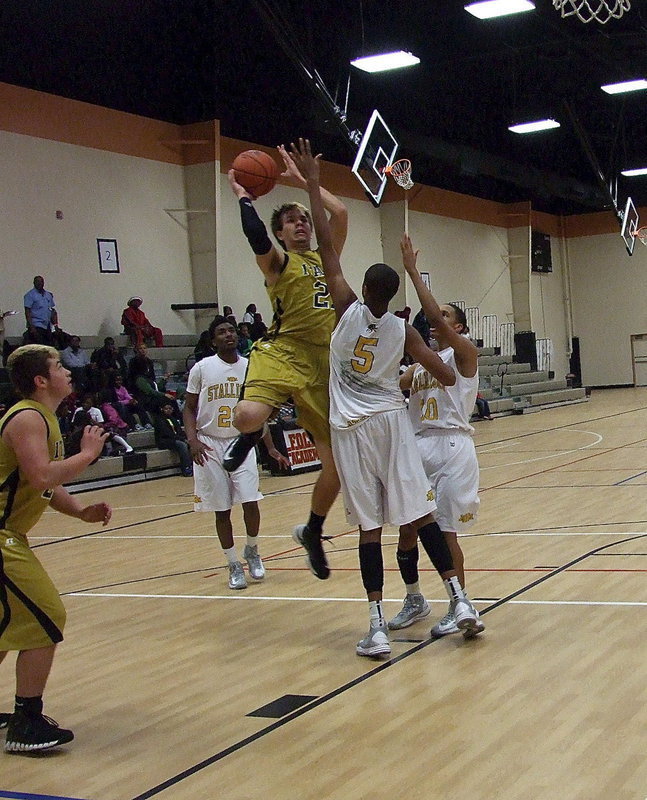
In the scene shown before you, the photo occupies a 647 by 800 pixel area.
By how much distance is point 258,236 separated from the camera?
4719mm

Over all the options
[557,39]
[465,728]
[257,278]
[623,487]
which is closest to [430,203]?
[257,278]

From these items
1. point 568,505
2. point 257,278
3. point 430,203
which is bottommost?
point 568,505

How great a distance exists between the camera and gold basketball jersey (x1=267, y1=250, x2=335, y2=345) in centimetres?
507

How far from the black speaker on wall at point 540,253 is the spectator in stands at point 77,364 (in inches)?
768

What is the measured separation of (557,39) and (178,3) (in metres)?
6.59

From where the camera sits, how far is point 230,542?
21.9 feet

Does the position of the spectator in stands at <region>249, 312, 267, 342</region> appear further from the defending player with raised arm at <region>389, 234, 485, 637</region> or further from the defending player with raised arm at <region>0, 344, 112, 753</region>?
the defending player with raised arm at <region>0, 344, 112, 753</region>

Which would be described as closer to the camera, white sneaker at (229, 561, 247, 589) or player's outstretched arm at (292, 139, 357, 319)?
player's outstretched arm at (292, 139, 357, 319)

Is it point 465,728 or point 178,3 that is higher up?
point 178,3

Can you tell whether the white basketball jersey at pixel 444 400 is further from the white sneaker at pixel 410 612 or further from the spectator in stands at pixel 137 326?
the spectator in stands at pixel 137 326

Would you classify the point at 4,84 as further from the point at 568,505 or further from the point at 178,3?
the point at 568,505

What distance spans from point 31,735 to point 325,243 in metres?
2.47

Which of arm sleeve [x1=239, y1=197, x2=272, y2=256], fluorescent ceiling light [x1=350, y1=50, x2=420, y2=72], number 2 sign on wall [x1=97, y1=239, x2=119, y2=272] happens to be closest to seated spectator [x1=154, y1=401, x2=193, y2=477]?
number 2 sign on wall [x1=97, y1=239, x2=119, y2=272]

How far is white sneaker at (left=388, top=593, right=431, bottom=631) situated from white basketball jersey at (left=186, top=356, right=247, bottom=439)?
211 cm
